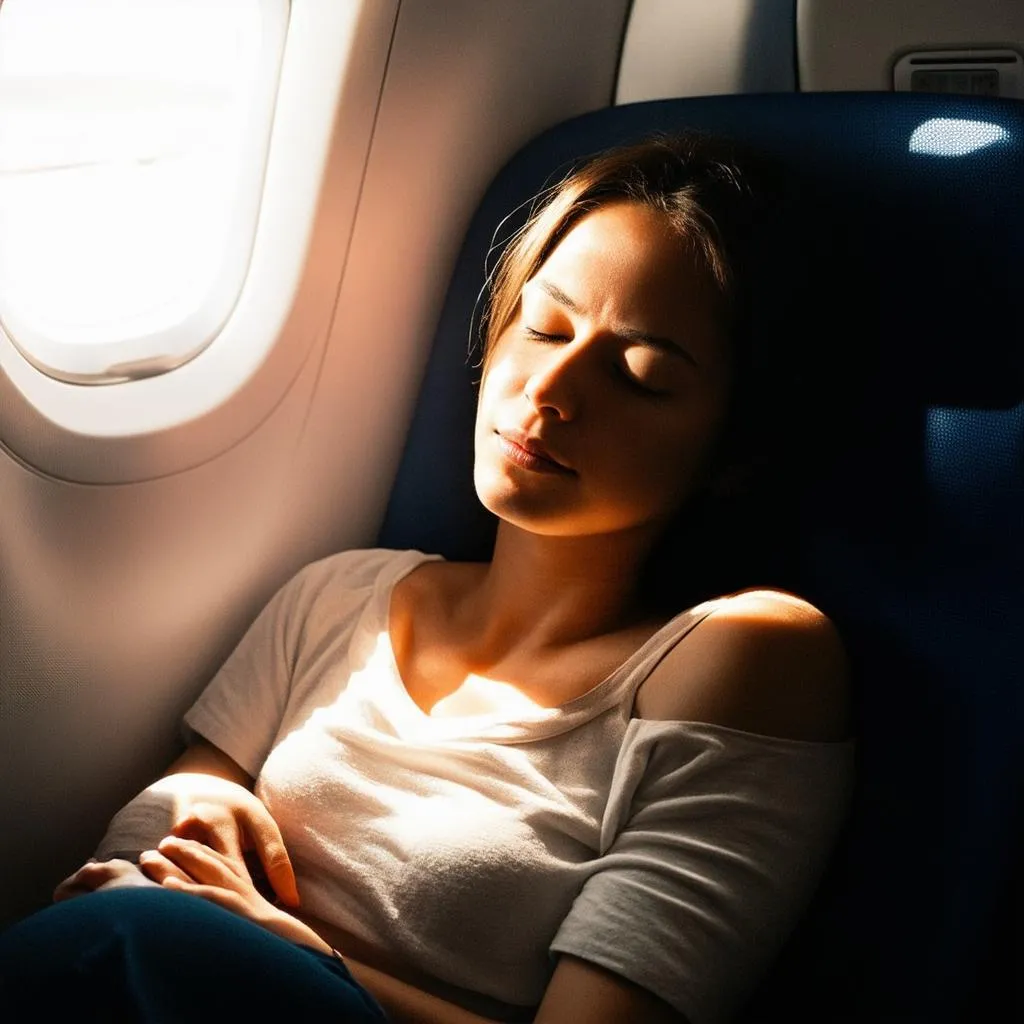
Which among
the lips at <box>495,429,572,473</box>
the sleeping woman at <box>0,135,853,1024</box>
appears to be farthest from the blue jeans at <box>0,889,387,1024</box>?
the lips at <box>495,429,572,473</box>

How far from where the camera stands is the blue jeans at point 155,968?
85cm

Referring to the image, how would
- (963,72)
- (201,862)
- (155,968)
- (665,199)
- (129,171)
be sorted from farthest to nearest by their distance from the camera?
(129,171) → (963,72) → (665,199) → (201,862) → (155,968)

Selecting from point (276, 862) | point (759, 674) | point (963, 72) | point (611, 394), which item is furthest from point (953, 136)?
point (276, 862)

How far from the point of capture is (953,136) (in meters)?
1.17

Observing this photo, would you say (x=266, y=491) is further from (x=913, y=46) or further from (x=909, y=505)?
(x=913, y=46)

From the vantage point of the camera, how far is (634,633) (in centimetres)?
118

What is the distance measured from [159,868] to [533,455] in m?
0.48

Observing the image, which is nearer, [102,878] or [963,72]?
[102,878]

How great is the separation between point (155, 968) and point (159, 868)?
0.22m

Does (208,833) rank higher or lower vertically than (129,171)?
lower

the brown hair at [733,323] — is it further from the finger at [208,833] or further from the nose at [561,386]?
the finger at [208,833]

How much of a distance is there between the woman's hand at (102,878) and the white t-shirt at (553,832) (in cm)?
15

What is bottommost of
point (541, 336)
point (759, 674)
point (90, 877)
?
point (90, 877)

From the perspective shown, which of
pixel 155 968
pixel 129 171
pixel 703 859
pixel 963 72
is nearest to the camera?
pixel 155 968
